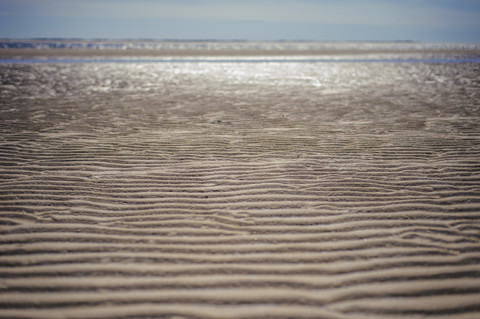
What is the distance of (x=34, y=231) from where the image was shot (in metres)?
2.82

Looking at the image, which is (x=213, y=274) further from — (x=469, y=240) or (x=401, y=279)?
(x=469, y=240)

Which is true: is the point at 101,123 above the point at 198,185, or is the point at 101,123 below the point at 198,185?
above

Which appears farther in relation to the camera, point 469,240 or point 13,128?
point 13,128

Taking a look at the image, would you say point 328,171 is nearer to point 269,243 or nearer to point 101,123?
point 269,243

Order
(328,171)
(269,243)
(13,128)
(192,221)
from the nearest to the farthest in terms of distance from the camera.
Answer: (269,243)
(192,221)
(328,171)
(13,128)

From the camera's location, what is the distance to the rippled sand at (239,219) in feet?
7.04

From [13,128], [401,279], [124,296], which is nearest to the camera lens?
[124,296]

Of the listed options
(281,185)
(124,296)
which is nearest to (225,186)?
(281,185)

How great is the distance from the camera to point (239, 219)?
3.06 meters

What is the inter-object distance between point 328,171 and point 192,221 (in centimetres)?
213

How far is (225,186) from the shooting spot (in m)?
3.75

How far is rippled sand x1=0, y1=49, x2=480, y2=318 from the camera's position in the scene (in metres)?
2.14

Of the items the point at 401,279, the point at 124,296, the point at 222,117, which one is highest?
the point at 222,117

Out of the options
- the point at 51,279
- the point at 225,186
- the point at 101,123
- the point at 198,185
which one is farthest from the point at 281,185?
the point at 101,123
